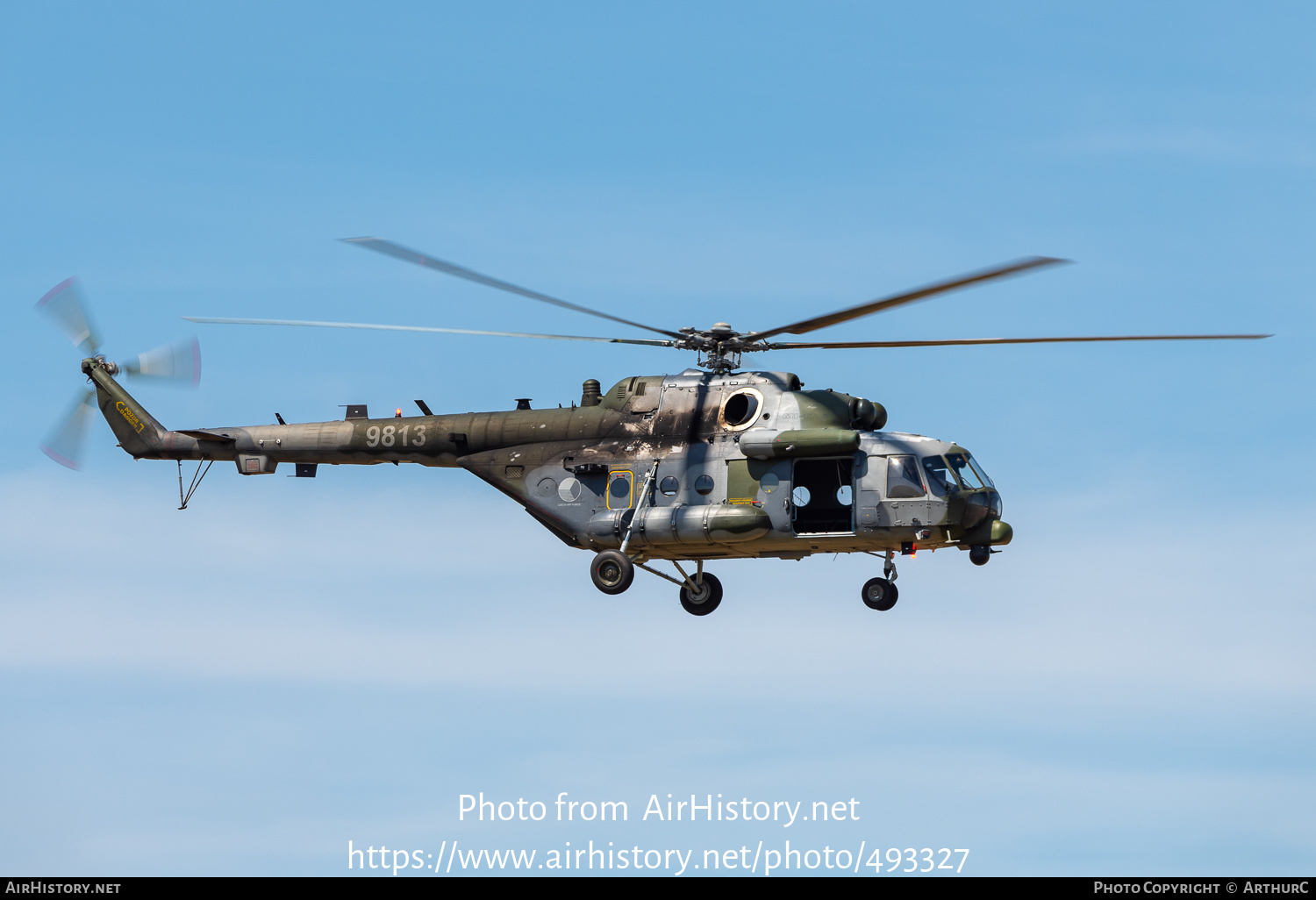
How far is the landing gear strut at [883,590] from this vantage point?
3600 cm

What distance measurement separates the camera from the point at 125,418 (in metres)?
43.0

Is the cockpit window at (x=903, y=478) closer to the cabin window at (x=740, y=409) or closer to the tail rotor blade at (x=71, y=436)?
the cabin window at (x=740, y=409)

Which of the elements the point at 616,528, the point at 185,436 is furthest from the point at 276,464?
the point at 616,528

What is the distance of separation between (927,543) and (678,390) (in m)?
6.28

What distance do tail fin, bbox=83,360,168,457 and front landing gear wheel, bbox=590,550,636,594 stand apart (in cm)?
1267

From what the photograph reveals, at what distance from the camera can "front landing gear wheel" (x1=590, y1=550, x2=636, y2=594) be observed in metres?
36.2

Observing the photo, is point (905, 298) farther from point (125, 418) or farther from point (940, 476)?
point (125, 418)

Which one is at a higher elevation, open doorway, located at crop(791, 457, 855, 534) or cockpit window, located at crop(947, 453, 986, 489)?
cockpit window, located at crop(947, 453, 986, 489)

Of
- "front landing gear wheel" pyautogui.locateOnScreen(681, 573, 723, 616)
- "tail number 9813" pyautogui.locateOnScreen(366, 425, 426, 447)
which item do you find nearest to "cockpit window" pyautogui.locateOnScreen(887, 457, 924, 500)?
"front landing gear wheel" pyautogui.locateOnScreen(681, 573, 723, 616)

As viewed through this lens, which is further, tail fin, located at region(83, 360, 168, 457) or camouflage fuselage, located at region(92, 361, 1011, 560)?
tail fin, located at region(83, 360, 168, 457)

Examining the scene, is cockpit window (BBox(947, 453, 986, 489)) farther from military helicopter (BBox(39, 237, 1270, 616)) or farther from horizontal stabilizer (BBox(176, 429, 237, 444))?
horizontal stabilizer (BBox(176, 429, 237, 444))

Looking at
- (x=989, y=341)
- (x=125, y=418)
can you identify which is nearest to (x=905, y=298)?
(x=989, y=341)

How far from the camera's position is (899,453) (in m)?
35.5
